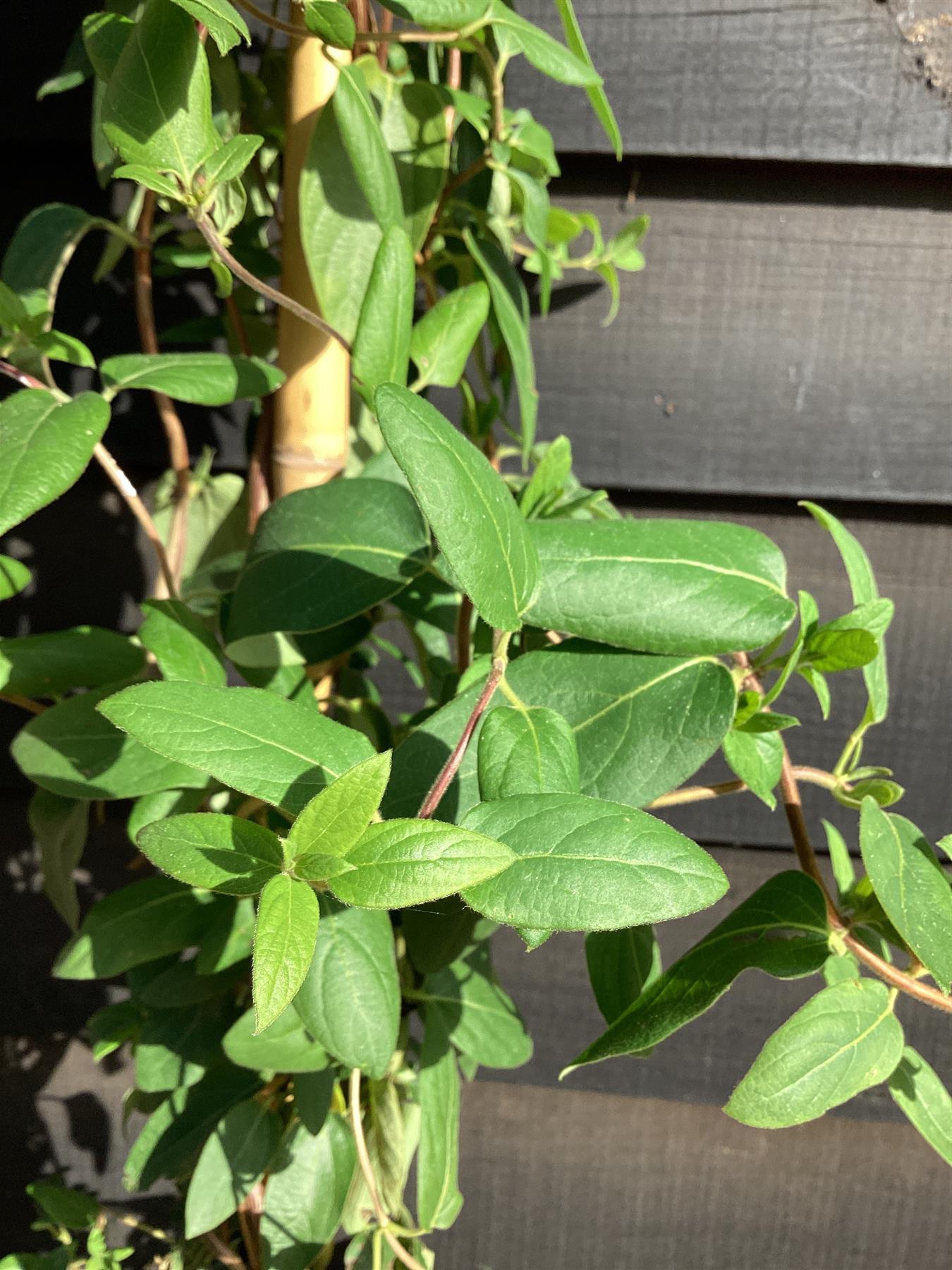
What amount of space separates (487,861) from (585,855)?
1.3 inches

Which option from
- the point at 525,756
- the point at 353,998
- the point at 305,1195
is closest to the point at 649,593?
the point at 525,756

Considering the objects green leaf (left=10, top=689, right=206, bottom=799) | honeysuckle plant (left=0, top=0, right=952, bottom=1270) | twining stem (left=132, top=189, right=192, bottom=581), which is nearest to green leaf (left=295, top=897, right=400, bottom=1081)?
honeysuckle plant (left=0, top=0, right=952, bottom=1270)

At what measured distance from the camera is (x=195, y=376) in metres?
0.40

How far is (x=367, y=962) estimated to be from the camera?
339 millimetres

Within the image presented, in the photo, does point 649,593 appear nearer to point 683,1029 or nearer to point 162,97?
point 162,97

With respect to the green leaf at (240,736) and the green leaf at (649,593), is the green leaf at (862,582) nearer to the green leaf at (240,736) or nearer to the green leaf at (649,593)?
the green leaf at (649,593)

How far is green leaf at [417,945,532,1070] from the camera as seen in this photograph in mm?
532

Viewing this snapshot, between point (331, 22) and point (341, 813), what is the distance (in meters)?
0.31

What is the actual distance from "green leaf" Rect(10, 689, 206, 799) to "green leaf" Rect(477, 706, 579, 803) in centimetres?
16

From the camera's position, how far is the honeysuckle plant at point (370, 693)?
26 centimetres

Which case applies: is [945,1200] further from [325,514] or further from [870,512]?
[325,514]

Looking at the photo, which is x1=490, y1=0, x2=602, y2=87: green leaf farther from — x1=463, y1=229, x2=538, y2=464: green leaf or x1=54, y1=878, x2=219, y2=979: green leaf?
x1=54, y1=878, x2=219, y2=979: green leaf

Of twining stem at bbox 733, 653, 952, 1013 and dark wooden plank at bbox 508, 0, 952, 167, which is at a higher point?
dark wooden plank at bbox 508, 0, 952, 167

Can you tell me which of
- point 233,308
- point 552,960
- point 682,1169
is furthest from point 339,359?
point 682,1169
